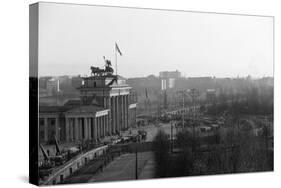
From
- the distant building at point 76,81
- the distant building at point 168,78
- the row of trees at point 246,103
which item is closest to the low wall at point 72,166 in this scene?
the distant building at point 76,81

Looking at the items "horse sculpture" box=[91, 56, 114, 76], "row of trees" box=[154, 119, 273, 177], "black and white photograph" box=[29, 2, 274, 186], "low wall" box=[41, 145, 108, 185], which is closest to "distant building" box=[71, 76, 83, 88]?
"black and white photograph" box=[29, 2, 274, 186]

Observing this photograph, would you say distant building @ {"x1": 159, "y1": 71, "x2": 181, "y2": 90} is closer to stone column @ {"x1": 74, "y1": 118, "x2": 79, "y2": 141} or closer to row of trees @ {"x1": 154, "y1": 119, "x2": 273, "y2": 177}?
row of trees @ {"x1": 154, "y1": 119, "x2": 273, "y2": 177}

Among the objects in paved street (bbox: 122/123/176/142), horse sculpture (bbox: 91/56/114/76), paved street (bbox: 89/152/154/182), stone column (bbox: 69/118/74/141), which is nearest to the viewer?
stone column (bbox: 69/118/74/141)

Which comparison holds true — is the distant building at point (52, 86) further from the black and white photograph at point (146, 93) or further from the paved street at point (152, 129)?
the paved street at point (152, 129)

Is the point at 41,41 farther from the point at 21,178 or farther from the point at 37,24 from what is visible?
the point at 21,178

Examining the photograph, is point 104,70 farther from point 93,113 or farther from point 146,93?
point 146,93

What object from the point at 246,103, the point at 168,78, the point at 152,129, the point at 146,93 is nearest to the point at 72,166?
the point at 152,129

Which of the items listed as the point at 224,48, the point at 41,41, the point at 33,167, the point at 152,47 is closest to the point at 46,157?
the point at 33,167
